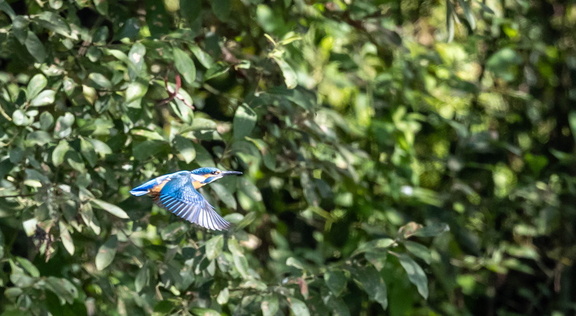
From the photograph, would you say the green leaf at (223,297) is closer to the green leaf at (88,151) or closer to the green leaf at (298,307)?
the green leaf at (298,307)

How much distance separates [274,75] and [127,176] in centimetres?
71

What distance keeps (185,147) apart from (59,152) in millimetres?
338

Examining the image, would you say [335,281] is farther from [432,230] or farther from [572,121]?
[572,121]

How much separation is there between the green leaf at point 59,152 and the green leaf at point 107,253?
0.94 feet

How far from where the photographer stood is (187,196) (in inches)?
87.6

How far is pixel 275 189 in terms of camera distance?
12.1 feet

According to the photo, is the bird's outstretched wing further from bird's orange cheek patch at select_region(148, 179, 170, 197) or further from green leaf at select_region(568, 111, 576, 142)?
green leaf at select_region(568, 111, 576, 142)

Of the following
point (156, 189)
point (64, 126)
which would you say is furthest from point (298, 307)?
point (64, 126)

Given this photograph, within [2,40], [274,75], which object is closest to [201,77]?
[274,75]

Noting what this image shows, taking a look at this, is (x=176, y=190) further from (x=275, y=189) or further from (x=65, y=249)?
(x=275, y=189)

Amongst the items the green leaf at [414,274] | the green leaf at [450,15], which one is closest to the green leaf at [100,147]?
the green leaf at [414,274]

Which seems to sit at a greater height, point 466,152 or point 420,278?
point 420,278

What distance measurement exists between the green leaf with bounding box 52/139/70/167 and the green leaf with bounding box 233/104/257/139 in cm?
49

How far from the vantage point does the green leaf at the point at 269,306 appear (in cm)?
267
